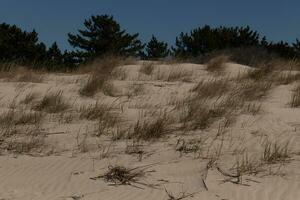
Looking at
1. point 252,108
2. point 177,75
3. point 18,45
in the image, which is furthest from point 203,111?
point 18,45

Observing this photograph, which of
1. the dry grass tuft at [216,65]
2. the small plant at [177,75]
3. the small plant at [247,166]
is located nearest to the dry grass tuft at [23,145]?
the small plant at [247,166]

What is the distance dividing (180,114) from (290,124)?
138 cm

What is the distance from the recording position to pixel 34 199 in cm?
385

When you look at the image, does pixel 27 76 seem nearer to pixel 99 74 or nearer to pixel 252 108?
pixel 99 74

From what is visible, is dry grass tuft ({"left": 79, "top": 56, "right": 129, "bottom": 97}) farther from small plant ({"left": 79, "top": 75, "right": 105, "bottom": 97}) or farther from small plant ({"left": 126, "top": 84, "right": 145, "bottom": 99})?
small plant ({"left": 126, "top": 84, "right": 145, "bottom": 99})

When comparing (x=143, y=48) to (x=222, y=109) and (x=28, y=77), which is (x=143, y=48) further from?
(x=222, y=109)

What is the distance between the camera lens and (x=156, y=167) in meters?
4.54

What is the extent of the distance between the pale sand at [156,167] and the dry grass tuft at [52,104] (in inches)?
24.5

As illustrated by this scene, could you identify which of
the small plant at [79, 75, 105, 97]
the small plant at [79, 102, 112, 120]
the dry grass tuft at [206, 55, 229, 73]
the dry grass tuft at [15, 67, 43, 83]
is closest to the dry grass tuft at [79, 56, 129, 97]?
the small plant at [79, 75, 105, 97]

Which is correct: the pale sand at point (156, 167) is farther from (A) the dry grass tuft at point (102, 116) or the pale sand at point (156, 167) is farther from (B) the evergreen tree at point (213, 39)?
(B) the evergreen tree at point (213, 39)

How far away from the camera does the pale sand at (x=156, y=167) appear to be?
394cm

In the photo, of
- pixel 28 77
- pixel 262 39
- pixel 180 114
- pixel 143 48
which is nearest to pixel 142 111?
pixel 180 114

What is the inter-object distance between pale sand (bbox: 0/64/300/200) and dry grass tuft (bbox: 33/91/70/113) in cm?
62

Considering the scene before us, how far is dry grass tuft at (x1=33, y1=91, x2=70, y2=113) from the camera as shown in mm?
7262
